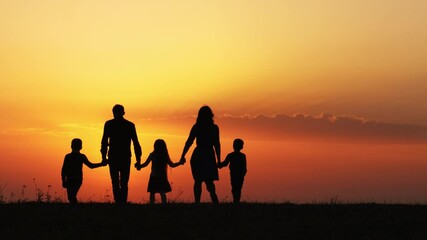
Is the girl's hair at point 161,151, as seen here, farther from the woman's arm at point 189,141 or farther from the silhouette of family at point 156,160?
the woman's arm at point 189,141

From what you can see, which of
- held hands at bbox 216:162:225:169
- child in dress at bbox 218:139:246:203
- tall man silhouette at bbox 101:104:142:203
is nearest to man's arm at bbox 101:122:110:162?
tall man silhouette at bbox 101:104:142:203

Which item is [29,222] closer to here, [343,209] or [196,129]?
[196,129]

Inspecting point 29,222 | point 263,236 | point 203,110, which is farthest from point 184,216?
point 203,110

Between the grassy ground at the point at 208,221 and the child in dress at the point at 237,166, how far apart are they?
9.90 feet

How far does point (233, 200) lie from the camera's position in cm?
2067

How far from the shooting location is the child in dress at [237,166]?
20.3 metres

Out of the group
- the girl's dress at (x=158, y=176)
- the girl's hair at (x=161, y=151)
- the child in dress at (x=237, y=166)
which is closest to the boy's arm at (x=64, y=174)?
the girl's dress at (x=158, y=176)

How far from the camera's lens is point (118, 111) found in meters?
18.4

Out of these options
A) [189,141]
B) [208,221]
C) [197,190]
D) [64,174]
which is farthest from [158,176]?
[208,221]

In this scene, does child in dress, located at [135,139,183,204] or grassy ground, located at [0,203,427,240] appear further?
child in dress, located at [135,139,183,204]

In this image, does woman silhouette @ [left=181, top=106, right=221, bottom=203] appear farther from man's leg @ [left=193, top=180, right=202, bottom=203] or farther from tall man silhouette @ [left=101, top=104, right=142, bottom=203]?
tall man silhouette @ [left=101, top=104, right=142, bottom=203]

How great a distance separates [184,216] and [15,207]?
4.00 meters

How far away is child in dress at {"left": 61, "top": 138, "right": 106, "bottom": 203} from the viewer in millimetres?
18953

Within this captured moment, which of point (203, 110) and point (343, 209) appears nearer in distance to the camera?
point (343, 209)
